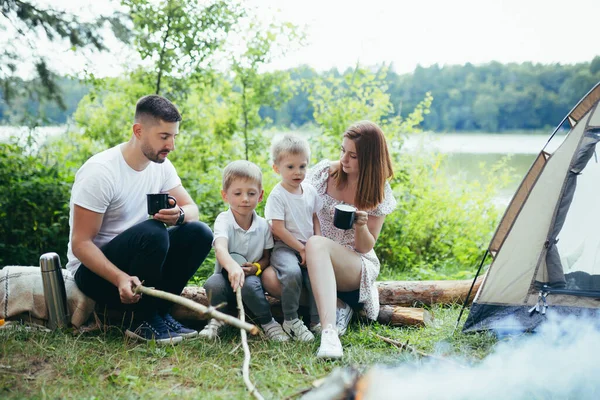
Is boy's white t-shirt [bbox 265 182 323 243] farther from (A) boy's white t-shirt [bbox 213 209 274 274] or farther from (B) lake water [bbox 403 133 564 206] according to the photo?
(B) lake water [bbox 403 133 564 206]

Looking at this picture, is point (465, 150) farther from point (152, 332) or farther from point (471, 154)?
point (152, 332)

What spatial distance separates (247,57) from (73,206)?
10.5ft

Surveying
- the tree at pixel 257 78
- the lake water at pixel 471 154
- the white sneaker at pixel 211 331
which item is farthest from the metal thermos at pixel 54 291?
the lake water at pixel 471 154

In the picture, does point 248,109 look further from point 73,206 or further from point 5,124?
point 73,206

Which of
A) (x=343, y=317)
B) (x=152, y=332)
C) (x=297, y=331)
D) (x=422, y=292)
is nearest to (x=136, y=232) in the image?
(x=152, y=332)

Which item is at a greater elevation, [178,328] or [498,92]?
[498,92]

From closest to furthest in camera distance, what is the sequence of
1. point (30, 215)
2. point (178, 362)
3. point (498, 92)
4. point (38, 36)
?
point (178, 362) < point (30, 215) < point (38, 36) < point (498, 92)

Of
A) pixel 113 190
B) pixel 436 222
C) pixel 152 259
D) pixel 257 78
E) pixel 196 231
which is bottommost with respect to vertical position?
pixel 436 222

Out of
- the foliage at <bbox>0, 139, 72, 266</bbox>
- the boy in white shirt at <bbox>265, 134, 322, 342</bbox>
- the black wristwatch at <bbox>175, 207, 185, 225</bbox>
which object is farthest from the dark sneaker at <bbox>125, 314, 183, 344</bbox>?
the foliage at <bbox>0, 139, 72, 266</bbox>

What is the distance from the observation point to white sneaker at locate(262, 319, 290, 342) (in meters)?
2.99

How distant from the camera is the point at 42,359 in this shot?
2.65 m

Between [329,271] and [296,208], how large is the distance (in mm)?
445

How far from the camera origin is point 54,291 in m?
3.00

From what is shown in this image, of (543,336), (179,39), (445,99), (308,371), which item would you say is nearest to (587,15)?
(445,99)
